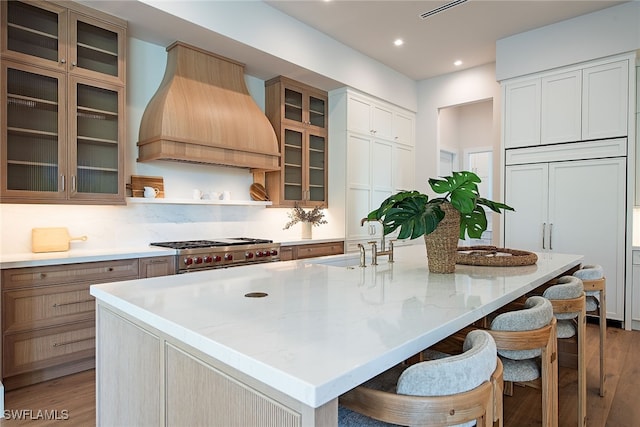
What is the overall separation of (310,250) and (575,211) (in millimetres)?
3009

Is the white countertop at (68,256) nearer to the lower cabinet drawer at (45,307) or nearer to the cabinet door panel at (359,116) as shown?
the lower cabinet drawer at (45,307)

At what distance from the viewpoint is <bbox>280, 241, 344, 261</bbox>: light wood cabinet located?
4.18m

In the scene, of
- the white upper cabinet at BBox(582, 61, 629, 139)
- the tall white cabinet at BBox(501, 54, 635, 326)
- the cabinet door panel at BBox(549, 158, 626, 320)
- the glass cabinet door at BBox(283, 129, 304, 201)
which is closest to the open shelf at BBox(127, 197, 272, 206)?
the glass cabinet door at BBox(283, 129, 304, 201)

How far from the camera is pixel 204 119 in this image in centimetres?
356

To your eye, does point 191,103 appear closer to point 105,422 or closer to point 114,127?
point 114,127

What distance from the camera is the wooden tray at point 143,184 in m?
3.50

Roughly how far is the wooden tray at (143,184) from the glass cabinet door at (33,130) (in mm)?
707

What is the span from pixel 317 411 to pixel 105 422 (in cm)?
128

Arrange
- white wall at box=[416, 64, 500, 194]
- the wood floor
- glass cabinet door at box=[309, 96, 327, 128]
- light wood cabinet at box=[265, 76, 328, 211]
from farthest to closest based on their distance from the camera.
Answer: white wall at box=[416, 64, 500, 194]
glass cabinet door at box=[309, 96, 327, 128]
light wood cabinet at box=[265, 76, 328, 211]
the wood floor

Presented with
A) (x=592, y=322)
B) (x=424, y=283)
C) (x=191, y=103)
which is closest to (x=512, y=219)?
(x=592, y=322)

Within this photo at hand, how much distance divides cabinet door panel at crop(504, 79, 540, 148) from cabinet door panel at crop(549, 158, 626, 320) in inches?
18.1

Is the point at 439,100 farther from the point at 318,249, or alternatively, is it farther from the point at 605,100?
the point at 318,249

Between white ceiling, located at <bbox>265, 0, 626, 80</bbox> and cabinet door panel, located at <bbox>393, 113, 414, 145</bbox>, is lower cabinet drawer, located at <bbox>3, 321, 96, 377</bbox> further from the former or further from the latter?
cabinet door panel, located at <bbox>393, 113, 414, 145</bbox>

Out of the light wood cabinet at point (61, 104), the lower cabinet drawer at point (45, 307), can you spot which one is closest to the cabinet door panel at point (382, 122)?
the light wood cabinet at point (61, 104)
